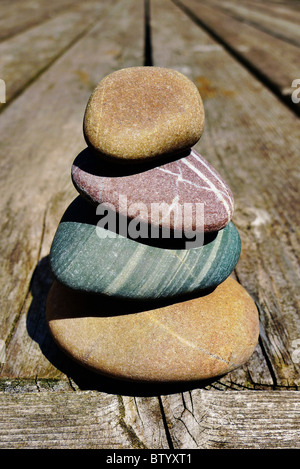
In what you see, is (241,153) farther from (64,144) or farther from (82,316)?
(82,316)

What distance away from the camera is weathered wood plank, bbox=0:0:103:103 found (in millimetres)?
3059

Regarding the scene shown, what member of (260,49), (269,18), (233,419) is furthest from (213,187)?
(269,18)

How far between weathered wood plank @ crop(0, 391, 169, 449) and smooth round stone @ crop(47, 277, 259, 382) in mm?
76

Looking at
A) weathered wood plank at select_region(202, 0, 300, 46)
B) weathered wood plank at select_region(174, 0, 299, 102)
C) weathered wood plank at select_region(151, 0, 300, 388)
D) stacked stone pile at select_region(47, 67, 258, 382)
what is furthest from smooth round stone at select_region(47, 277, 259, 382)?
weathered wood plank at select_region(202, 0, 300, 46)

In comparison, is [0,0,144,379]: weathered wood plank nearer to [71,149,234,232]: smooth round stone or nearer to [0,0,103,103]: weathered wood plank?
[0,0,103,103]: weathered wood plank

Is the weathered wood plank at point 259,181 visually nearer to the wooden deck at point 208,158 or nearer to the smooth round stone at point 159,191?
the wooden deck at point 208,158

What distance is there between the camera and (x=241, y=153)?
7.20 ft

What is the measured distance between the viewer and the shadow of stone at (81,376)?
1017 mm

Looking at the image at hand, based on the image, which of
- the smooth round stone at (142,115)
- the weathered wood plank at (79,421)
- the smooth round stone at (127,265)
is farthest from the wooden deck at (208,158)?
the smooth round stone at (142,115)

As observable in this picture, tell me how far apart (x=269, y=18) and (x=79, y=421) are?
5526mm

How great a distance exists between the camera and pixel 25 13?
5113 millimetres

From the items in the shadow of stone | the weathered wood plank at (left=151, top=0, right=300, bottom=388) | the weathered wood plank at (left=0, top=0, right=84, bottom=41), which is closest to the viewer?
the shadow of stone

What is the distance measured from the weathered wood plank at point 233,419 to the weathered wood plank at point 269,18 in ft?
12.4
